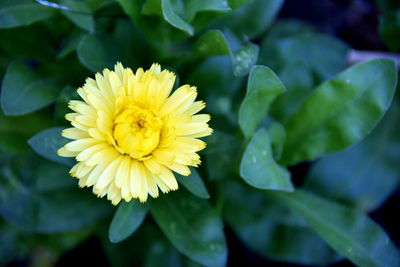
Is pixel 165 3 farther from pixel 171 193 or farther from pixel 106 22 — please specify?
pixel 171 193

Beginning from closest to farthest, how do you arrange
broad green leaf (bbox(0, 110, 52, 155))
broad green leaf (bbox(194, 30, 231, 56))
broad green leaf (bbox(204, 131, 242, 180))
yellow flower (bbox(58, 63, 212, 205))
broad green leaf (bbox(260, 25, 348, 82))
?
yellow flower (bbox(58, 63, 212, 205)) < broad green leaf (bbox(194, 30, 231, 56)) < broad green leaf (bbox(204, 131, 242, 180)) < broad green leaf (bbox(0, 110, 52, 155)) < broad green leaf (bbox(260, 25, 348, 82))

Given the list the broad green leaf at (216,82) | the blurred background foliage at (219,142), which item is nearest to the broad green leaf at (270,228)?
the blurred background foliage at (219,142)

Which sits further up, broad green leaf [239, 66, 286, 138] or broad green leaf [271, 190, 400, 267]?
broad green leaf [239, 66, 286, 138]

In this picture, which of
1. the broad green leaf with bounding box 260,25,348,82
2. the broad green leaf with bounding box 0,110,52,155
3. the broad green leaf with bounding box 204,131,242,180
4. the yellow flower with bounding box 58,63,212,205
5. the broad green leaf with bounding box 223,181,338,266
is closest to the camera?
the yellow flower with bounding box 58,63,212,205

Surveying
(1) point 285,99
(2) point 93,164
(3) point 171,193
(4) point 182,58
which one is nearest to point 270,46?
(1) point 285,99

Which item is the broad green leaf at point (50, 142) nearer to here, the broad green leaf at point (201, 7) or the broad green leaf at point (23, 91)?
the broad green leaf at point (23, 91)

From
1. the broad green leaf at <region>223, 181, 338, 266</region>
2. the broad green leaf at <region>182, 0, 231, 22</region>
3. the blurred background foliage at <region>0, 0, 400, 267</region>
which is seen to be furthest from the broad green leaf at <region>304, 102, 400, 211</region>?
the broad green leaf at <region>182, 0, 231, 22</region>

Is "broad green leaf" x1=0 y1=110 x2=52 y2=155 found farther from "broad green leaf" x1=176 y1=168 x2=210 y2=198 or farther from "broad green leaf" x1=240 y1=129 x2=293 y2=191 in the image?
"broad green leaf" x1=240 y1=129 x2=293 y2=191
